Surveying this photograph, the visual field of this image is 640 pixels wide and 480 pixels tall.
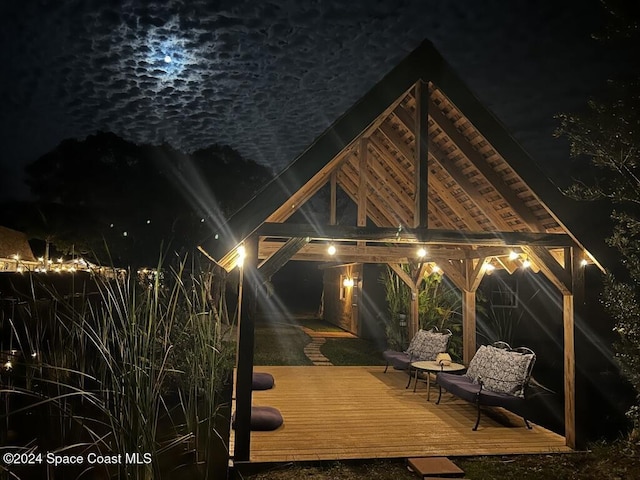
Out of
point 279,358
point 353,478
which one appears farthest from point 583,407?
point 279,358

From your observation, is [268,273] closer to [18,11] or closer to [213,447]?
[213,447]

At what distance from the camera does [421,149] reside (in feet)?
18.5

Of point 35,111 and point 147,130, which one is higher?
point 35,111

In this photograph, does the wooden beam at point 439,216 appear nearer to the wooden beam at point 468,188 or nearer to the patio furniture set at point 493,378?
the wooden beam at point 468,188

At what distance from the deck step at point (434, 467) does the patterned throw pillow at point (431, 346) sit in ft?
11.4

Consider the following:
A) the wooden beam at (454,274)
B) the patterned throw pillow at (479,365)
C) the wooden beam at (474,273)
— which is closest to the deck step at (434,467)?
the patterned throw pillow at (479,365)

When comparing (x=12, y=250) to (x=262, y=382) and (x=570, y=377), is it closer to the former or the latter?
(x=262, y=382)

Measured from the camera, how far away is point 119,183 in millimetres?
16641

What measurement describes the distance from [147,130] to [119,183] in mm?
2890

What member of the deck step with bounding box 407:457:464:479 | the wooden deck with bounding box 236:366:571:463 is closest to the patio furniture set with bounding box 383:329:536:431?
the wooden deck with bounding box 236:366:571:463

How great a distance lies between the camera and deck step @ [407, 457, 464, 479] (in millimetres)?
4688

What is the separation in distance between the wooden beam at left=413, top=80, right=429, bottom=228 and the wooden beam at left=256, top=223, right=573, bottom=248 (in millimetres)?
166

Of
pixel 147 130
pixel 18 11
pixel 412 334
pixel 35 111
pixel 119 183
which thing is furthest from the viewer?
pixel 35 111

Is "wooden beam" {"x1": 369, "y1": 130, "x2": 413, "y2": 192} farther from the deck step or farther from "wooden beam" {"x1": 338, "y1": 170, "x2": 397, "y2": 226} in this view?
the deck step
